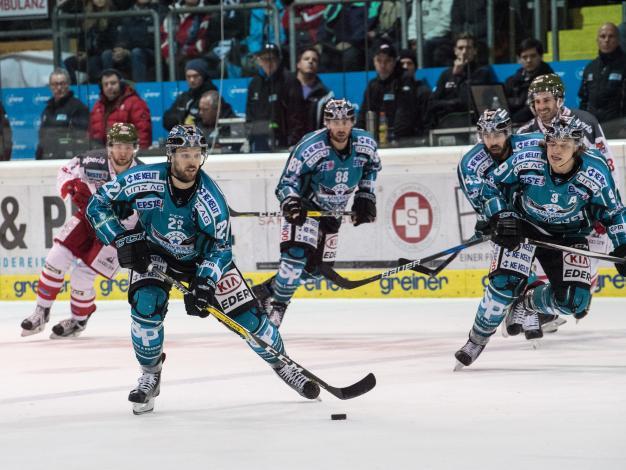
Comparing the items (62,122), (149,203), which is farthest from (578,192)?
(62,122)

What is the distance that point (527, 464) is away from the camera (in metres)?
3.45

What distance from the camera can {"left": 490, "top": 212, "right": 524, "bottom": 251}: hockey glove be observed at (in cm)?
527

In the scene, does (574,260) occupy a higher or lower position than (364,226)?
higher

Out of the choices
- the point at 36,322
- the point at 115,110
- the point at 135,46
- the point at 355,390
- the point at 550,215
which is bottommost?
the point at 36,322

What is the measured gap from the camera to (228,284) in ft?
14.9

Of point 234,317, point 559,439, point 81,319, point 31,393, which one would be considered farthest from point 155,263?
point 81,319

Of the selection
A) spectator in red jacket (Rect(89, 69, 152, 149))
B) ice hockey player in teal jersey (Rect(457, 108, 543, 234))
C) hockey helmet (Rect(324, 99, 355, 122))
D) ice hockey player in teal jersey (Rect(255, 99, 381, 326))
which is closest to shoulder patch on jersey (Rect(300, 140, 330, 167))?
ice hockey player in teal jersey (Rect(255, 99, 381, 326))

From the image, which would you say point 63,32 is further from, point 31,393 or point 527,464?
point 527,464

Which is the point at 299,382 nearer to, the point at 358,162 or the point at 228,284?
the point at 228,284

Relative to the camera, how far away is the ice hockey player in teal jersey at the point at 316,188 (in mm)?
6645

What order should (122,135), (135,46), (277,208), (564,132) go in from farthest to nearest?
(135,46)
(277,208)
(122,135)
(564,132)

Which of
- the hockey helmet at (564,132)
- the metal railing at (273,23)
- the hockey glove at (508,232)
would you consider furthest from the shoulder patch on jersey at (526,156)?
the metal railing at (273,23)

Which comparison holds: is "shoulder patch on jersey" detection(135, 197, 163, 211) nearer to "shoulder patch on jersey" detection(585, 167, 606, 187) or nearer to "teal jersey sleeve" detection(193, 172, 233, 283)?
"teal jersey sleeve" detection(193, 172, 233, 283)

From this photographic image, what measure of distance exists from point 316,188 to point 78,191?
1.31 m
